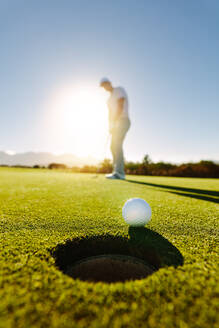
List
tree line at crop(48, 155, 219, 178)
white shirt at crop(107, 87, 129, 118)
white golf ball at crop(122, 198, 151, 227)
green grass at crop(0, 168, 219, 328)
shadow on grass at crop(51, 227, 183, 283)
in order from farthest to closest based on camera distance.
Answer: tree line at crop(48, 155, 219, 178) → white shirt at crop(107, 87, 129, 118) → white golf ball at crop(122, 198, 151, 227) → shadow on grass at crop(51, 227, 183, 283) → green grass at crop(0, 168, 219, 328)

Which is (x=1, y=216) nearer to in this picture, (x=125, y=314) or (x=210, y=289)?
(x=125, y=314)

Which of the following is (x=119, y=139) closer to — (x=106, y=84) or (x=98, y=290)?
(x=106, y=84)

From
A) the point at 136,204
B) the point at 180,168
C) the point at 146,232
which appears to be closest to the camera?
the point at 146,232

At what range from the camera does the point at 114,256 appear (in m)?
1.49

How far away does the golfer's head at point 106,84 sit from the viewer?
7.16 metres

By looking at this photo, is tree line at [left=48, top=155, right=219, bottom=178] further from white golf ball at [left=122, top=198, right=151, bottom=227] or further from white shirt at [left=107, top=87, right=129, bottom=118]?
white golf ball at [left=122, top=198, right=151, bottom=227]

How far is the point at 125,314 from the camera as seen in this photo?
77cm

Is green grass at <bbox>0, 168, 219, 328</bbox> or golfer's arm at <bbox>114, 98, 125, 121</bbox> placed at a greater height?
golfer's arm at <bbox>114, 98, 125, 121</bbox>

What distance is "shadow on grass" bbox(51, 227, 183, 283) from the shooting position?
1284 mm

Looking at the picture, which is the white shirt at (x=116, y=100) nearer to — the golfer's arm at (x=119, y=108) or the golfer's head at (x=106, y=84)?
the golfer's arm at (x=119, y=108)

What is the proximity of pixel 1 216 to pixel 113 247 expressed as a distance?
1265 mm

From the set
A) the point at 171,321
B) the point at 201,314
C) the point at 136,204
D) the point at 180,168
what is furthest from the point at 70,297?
the point at 180,168

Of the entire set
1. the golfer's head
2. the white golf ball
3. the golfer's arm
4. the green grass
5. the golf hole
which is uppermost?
the golfer's head

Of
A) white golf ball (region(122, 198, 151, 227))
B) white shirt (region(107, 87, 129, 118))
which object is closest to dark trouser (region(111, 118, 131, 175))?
white shirt (region(107, 87, 129, 118))
